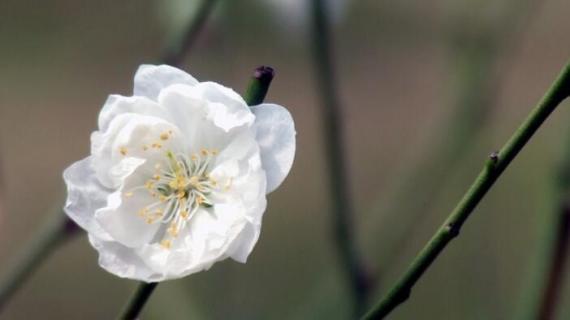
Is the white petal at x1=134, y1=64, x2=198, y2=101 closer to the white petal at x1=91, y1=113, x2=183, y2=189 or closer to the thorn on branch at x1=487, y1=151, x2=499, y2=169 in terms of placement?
the white petal at x1=91, y1=113, x2=183, y2=189

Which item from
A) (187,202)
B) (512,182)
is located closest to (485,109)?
(187,202)

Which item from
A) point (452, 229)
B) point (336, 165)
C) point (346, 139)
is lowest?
point (346, 139)

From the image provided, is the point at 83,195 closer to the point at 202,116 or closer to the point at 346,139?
the point at 202,116

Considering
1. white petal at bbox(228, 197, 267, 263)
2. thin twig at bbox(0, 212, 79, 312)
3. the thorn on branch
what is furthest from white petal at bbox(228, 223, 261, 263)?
thin twig at bbox(0, 212, 79, 312)

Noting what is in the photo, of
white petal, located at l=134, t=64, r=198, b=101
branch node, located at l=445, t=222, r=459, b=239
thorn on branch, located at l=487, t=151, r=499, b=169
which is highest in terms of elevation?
thorn on branch, located at l=487, t=151, r=499, b=169

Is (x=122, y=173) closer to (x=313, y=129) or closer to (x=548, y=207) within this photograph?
(x=548, y=207)

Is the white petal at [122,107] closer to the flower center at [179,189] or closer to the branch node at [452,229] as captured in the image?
the flower center at [179,189]

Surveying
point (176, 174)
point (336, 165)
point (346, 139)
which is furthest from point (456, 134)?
point (346, 139)
